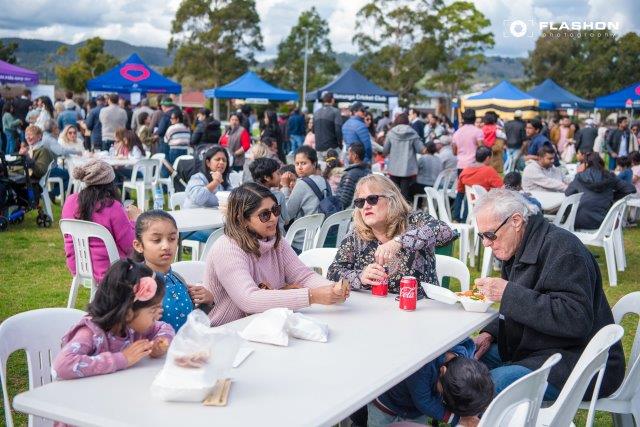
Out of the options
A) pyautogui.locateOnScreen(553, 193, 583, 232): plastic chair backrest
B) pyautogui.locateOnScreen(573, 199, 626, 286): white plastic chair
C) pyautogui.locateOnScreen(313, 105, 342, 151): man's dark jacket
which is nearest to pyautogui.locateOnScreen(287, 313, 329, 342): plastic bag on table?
pyautogui.locateOnScreen(573, 199, 626, 286): white plastic chair

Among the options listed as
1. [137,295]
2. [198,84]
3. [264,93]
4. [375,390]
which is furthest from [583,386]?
[198,84]

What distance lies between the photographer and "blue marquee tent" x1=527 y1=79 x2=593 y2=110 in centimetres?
2477

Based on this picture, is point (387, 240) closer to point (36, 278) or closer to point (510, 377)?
point (510, 377)

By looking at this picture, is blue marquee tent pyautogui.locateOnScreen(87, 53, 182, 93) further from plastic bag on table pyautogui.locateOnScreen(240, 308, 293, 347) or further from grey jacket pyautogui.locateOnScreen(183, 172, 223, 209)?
plastic bag on table pyautogui.locateOnScreen(240, 308, 293, 347)

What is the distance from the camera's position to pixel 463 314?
3.10m

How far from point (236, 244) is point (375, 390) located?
1.22 metres

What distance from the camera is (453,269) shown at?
13.1ft

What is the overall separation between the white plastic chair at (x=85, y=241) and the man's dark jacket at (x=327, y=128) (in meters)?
7.56

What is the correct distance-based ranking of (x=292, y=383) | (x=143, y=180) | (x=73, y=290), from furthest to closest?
(x=143, y=180) < (x=73, y=290) < (x=292, y=383)

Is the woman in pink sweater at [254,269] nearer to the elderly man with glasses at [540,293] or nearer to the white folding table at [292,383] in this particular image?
the white folding table at [292,383]

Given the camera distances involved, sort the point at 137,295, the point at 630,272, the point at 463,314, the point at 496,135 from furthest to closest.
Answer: the point at 496,135 < the point at 630,272 < the point at 463,314 < the point at 137,295

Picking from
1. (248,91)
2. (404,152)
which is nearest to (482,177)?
(404,152)

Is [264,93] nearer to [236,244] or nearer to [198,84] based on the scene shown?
[236,244]

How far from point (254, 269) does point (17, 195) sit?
21.9 ft
